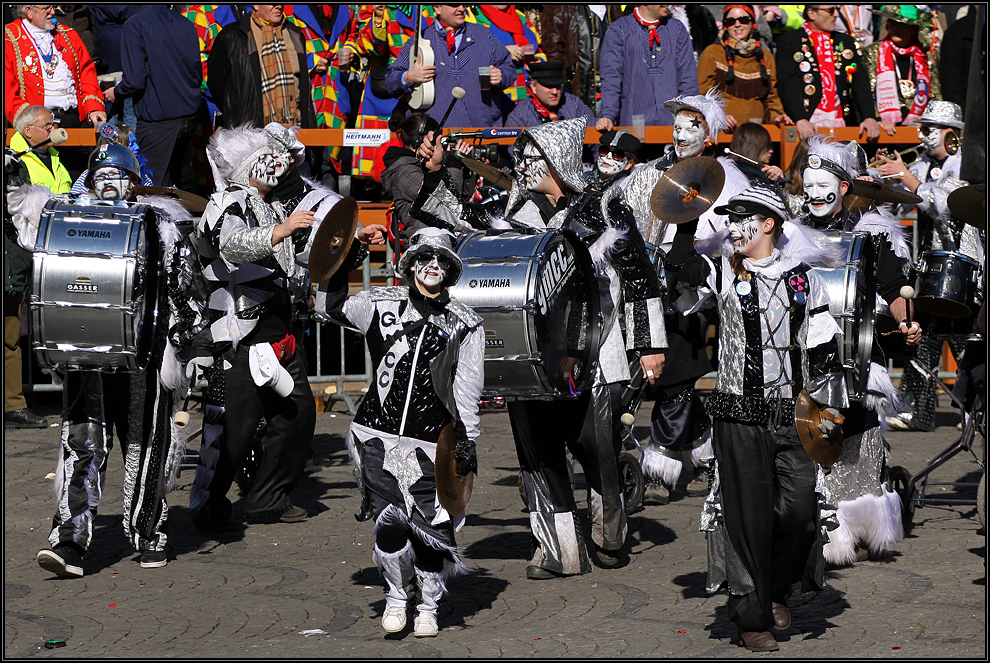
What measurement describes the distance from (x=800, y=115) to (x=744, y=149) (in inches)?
121

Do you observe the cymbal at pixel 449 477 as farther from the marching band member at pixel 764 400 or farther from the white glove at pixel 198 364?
the white glove at pixel 198 364

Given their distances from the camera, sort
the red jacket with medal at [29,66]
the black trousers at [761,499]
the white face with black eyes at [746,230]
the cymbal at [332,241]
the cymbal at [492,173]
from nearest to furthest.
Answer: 1. the black trousers at [761,499]
2. the white face with black eyes at [746,230]
3. the cymbal at [332,241]
4. the cymbal at [492,173]
5. the red jacket with medal at [29,66]

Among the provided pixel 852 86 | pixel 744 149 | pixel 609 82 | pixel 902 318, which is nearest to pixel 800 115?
pixel 852 86

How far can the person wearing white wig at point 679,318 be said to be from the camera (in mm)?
8218

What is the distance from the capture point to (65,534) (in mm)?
7062

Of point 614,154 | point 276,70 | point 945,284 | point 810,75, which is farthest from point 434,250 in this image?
point 810,75

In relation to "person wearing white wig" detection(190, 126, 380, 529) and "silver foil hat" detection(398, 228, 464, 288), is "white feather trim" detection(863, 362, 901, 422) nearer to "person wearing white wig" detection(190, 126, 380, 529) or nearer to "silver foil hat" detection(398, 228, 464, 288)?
"silver foil hat" detection(398, 228, 464, 288)

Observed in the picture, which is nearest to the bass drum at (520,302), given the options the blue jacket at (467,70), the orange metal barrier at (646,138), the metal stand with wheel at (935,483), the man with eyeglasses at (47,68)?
the metal stand with wheel at (935,483)

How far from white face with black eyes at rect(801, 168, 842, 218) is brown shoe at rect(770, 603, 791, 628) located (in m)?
2.40

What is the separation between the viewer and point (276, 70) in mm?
11594

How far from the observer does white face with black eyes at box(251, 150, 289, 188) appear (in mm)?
7832

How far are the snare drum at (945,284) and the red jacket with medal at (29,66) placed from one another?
22.3ft

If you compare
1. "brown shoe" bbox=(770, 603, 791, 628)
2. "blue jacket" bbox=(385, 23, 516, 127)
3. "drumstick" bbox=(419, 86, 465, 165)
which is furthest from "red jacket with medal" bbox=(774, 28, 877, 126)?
→ "brown shoe" bbox=(770, 603, 791, 628)

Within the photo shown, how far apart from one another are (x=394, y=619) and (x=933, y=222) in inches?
191
